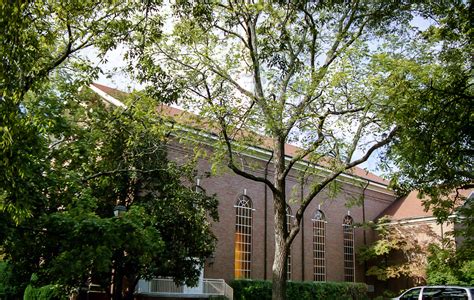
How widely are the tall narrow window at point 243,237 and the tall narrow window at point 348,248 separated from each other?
9.81 meters

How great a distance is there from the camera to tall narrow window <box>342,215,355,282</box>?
116ft

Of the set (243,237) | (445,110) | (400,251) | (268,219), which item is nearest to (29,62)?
(445,110)

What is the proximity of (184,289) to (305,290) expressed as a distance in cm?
871

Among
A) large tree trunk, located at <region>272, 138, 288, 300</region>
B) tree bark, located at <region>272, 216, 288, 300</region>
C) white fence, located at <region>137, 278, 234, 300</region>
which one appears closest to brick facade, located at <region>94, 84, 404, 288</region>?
white fence, located at <region>137, 278, 234, 300</region>

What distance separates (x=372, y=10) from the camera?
50.2 feet

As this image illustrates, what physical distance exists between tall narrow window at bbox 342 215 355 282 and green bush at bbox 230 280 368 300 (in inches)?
74.0

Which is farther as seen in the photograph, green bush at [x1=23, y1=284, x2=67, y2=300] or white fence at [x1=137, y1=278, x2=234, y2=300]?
white fence at [x1=137, y1=278, x2=234, y2=300]

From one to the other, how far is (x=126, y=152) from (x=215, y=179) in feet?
35.6

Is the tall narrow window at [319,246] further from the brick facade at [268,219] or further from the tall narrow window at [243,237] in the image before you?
the tall narrow window at [243,237]

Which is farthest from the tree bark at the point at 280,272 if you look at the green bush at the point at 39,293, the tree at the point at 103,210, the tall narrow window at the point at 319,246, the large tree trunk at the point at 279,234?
the tall narrow window at the point at 319,246

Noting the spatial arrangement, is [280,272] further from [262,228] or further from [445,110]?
[262,228]

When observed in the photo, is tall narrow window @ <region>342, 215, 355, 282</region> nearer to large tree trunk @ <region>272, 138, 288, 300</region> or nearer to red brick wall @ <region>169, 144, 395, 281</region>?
red brick wall @ <region>169, 144, 395, 281</region>

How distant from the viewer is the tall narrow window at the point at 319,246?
109 feet

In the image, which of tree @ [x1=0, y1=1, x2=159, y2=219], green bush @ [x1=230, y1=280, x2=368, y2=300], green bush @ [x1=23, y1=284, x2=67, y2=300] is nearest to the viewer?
tree @ [x1=0, y1=1, x2=159, y2=219]
